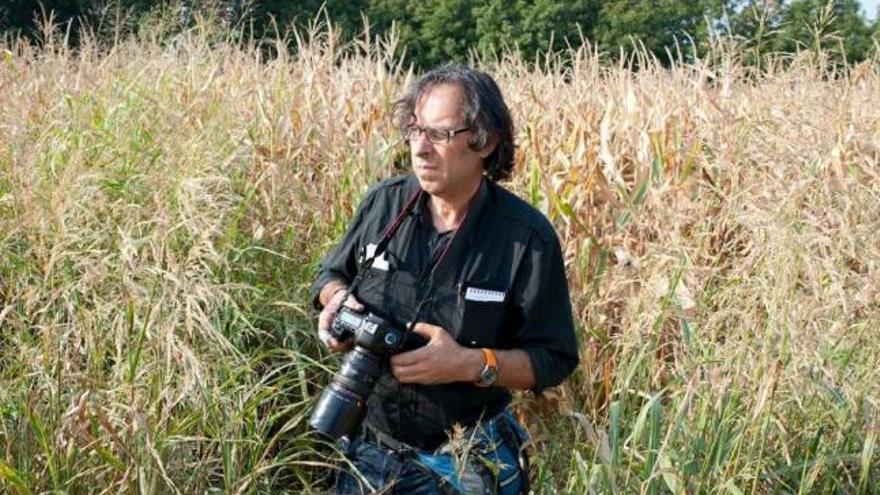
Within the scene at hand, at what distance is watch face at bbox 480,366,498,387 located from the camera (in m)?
2.40

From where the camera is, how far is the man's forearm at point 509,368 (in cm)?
240

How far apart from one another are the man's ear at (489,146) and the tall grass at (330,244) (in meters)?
0.59

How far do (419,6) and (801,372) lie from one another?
3064cm

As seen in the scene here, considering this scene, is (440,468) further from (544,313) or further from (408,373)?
(544,313)

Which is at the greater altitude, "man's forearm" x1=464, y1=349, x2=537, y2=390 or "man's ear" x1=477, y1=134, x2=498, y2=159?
"man's ear" x1=477, y1=134, x2=498, y2=159

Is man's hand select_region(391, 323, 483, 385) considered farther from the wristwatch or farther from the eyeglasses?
the eyeglasses

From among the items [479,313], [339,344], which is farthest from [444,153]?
[339,344]

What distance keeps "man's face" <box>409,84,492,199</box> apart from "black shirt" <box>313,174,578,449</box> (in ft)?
0.20

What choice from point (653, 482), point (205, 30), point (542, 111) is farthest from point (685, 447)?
point (205, 30)

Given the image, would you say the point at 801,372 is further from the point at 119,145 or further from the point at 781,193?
the point at 119,145

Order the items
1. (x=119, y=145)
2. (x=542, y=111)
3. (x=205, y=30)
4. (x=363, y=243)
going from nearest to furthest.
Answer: (x=363, y=243)
(x=119, y=145)
(x=542, y=111)
(x=205, y=30)

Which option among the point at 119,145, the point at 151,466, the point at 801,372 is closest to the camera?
the point at 151,466

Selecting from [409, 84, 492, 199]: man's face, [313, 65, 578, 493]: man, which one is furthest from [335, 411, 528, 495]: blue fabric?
[409, 84, 492, 199]: man's face

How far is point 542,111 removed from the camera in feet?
16.3
